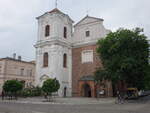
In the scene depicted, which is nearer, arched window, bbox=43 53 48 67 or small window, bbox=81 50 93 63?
small window, bbox=81 50 93 63

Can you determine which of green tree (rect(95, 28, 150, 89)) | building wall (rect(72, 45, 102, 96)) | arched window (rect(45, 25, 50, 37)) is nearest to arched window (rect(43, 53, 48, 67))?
arched window (rect(45, 25, 50, 37))

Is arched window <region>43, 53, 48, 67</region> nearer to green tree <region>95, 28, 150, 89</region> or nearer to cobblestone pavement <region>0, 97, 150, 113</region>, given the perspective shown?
green tree <region>95, 28, 150, 89</region>

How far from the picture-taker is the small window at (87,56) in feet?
126

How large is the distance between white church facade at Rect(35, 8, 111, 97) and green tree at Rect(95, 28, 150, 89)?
28.4 feet

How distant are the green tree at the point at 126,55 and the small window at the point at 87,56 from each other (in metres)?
9.04

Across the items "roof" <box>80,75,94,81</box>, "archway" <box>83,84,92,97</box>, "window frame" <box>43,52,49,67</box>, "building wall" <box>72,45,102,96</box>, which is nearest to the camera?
"roof" <box>80,75,94,81</box>

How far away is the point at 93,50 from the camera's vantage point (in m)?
38.2

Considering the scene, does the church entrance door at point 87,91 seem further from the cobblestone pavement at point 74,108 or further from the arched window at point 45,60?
the cobblestone pavement at point 74,108

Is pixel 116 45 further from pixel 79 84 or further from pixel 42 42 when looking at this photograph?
pixel 42 42

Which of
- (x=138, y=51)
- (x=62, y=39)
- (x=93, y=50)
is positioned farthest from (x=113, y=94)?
(x=62, y=39)

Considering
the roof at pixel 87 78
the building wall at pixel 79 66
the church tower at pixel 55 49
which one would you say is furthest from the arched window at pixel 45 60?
the roof at pixel 87 78

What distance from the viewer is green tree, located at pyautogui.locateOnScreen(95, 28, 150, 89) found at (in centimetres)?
2730

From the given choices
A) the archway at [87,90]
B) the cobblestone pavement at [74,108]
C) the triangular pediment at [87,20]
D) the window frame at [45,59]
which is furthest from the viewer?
the triangular pediment at [87,20]

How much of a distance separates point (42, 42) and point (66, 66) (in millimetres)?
6698
